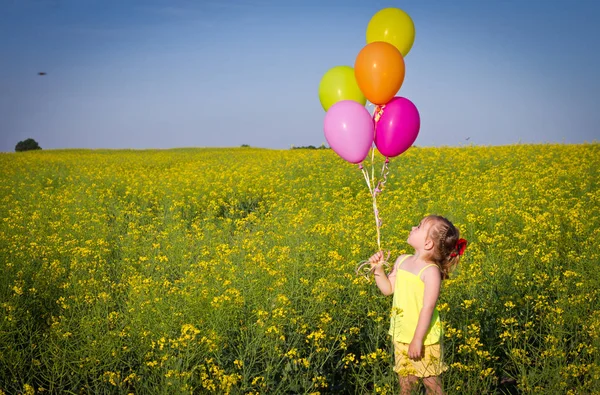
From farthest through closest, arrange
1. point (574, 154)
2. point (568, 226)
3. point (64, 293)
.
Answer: point (574, 154)
point (568, 226)
point (64, 293)

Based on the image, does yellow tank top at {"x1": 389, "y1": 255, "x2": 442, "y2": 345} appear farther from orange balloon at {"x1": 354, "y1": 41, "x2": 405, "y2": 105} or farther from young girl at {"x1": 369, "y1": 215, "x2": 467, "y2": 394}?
orange balloon at {"x1": 354, "y1": 41, "x2": 405, "y2": 105}

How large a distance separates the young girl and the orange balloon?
5.57 ft

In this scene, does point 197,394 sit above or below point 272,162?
below

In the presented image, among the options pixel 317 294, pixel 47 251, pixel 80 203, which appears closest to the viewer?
pixel 317 294

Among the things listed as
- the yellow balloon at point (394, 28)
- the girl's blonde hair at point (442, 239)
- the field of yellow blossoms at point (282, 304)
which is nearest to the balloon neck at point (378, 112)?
the yellow balloon at point (394, 28)

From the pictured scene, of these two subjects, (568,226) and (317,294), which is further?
(568,226)

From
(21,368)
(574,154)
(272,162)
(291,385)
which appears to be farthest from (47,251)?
(574,154)

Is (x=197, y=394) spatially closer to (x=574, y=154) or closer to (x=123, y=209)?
(x=123, y=209)

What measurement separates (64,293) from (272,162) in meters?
11.4

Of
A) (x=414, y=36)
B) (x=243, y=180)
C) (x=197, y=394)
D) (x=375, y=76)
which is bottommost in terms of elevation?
(x=197, y=394)

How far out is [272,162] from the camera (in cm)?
1622

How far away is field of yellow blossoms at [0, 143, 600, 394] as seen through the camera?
3.41m

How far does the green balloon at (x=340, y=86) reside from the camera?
5043 mm

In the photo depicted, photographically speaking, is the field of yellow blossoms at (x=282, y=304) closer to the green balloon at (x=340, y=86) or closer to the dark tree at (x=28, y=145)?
the green balloon at (x=340, y=86)
